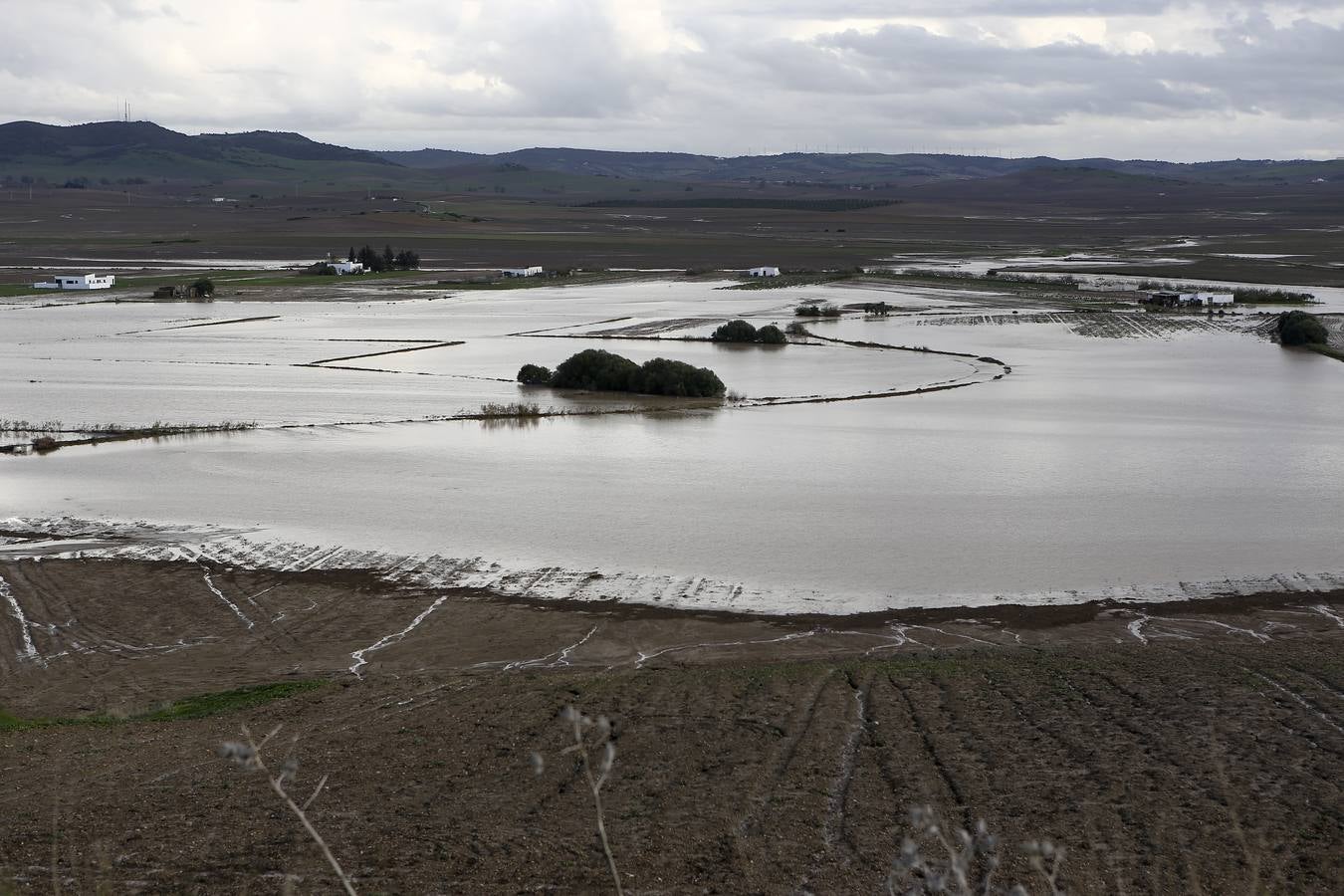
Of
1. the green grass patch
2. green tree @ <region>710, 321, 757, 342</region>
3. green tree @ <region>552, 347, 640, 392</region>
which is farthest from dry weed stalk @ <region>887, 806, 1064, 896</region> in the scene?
green tree @ <region>710, 321, 757, 342</region>

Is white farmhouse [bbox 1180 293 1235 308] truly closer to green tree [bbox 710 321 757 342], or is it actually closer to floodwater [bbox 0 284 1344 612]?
floodwater [bbox 0 284 1344 612]

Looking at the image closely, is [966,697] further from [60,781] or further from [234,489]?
[234,489]

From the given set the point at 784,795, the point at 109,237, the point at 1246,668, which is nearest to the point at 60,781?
the point at 784,795

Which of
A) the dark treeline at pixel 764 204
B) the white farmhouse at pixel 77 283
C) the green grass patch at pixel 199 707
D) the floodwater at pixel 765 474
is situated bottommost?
the floodwater at pixel 765 474

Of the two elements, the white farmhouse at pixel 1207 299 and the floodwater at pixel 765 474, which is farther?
the white farmhouse at pixel 1207 299

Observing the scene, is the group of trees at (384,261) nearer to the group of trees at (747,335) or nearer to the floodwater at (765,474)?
the floodwater at (765,474)

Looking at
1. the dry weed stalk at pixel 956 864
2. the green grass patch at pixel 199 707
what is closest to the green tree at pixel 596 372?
the green grass patch at pixel 199 707

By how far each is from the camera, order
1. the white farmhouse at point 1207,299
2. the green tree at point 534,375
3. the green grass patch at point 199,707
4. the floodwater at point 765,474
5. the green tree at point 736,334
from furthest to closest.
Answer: the white farmhouse at point 1207,299 → the green tree at point 736,334 → the green tree at point 534,375 → the floodwater at point 765,474 → the green grass patch at point 199,707
